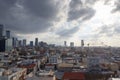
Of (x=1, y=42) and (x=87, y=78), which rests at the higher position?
(x=1, y=42)

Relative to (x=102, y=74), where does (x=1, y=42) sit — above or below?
above

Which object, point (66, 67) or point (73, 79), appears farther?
point (66, 67)

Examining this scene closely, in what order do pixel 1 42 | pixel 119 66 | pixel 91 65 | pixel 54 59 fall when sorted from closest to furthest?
pixel 91 65, pixel 119 66, pixel 54 59, pixel 1 42

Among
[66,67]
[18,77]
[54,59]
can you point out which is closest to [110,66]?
[66,67]

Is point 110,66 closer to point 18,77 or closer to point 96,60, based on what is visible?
point 96,60

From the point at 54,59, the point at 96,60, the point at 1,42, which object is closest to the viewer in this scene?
the point at 96,60

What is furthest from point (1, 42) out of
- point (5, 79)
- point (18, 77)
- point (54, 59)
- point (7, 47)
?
point (5, 79)

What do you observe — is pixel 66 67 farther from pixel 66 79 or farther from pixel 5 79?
pixel 5 79

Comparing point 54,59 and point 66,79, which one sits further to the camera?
point 54,59

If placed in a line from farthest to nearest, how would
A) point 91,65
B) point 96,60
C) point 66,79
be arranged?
point 96,60 → point 91,65 → point 66,79
